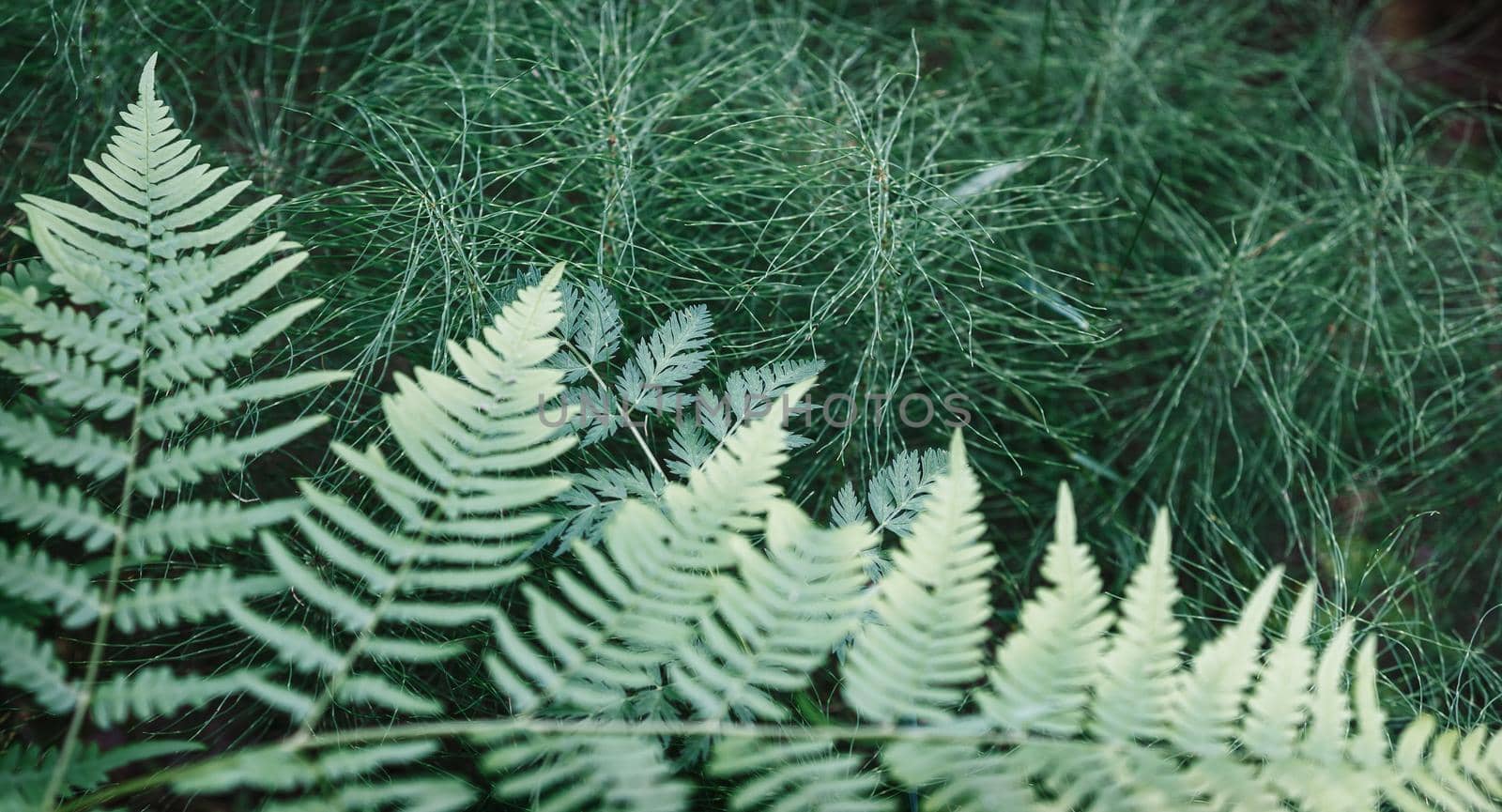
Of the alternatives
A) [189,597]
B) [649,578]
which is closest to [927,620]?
[649,578]

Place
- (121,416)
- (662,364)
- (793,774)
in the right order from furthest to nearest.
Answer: (662,364) → (121,416) → (793,774)

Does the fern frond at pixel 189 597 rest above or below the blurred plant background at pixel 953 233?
below

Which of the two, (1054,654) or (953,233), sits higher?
(953,233)

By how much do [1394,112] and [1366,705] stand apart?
5.05 feet

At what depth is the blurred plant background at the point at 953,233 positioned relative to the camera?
48.8 inches

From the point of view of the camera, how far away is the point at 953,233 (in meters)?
1.26

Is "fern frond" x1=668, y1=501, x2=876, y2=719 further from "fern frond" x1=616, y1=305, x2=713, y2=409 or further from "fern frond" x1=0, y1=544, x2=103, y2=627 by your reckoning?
"fern frond" x1=0, y1=544, x2=103, y2=627

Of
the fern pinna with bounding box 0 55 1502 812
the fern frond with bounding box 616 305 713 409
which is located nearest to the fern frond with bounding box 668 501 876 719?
the fern pinna with bounding box 0 55 1502 812

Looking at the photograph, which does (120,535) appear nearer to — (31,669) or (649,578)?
(31,669)

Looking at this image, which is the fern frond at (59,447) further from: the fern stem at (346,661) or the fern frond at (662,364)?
A: the fern frond at (662,364)

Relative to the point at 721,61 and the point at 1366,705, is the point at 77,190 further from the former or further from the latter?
the point at 1366,705

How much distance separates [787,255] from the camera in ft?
4.41

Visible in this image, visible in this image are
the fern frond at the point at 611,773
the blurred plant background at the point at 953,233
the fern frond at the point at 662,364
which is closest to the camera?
the fern frond at the point at 611,773

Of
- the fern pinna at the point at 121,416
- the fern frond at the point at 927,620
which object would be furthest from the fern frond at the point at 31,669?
the fern frond at the point at 927,620
